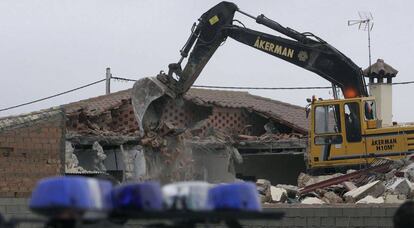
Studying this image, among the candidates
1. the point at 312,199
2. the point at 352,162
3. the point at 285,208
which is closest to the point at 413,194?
the point at 312,199

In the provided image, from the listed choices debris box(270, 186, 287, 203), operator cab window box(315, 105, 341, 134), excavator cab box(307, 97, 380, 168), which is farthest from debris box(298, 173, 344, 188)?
debris box(270, 186, 287, 203)

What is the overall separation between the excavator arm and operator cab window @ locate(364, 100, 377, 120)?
95cm

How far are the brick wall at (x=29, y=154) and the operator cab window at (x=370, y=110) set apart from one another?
735cm

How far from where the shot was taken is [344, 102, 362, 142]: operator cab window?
18.3m

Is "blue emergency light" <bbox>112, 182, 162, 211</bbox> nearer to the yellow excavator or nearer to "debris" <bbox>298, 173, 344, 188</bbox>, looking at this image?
"debris" <bbox>298, 173, 344, 188</bbox>

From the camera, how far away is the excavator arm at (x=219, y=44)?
19875 millimetres

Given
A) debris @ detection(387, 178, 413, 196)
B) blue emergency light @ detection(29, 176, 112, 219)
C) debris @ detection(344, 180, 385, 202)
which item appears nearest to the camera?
blue emergency light @ detection(29, 176, 112, 219)

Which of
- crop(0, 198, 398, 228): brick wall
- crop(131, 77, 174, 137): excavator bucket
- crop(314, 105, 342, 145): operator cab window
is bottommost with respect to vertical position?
crop(0, 198, 398, 228): brick wall

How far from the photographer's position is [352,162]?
18547 mm

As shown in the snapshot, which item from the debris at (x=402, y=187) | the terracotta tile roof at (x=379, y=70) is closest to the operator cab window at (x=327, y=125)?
the debris at (x=402, y=187)

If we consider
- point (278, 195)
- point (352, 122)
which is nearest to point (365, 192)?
point (278, 195)

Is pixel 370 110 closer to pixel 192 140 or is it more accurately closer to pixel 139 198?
pixel 192 140

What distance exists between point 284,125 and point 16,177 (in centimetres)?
1508

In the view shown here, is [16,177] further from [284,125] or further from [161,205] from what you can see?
[284,125]
